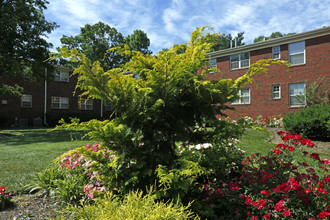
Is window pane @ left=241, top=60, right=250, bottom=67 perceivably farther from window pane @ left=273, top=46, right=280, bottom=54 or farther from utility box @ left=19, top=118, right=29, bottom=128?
utility box @ left=19, top=118, right=29, bottom=128

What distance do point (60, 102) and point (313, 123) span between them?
72.8 ft

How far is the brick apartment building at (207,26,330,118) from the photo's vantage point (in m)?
14.1

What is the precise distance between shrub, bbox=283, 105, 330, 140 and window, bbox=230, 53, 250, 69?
8.28m

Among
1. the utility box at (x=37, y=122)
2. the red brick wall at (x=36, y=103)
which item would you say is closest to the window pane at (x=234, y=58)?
the red brick wall at (x=36, y=103)

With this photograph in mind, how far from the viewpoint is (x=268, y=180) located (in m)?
2.72

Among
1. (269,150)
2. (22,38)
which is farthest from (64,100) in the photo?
(269,150)

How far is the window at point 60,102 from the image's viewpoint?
2224 cm

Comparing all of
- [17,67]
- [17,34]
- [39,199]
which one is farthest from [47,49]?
[39,199]

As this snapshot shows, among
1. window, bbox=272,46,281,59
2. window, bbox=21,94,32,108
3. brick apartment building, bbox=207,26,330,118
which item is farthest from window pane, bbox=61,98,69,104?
window, bbox=272,46,281,59

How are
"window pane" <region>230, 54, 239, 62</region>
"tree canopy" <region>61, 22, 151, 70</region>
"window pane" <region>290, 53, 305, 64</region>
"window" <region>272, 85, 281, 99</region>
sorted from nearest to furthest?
1. "window pane" <region>290, 53, 305, 64</region>
2. "window" <region>272, 85, 281, 99</region>
3. "window pane" <region>230, 54, 239, 62</region>
4. "tree canopy" <region>61, 22, 151, 70</region>

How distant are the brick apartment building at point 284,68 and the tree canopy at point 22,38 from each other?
40.9 feet

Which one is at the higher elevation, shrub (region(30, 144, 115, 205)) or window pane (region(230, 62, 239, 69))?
window pane (region(230, 62, 239, 69))

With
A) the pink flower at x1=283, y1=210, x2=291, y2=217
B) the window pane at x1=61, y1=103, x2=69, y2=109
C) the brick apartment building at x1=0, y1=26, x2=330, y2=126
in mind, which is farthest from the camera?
the window pane at x1=61, y1=103, x2=69, y2=109

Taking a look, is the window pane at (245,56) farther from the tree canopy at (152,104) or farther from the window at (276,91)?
the tree canopy at (152,104)
